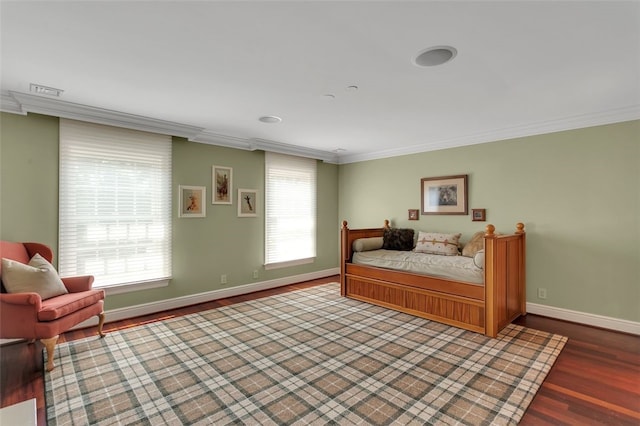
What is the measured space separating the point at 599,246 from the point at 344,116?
3201mm

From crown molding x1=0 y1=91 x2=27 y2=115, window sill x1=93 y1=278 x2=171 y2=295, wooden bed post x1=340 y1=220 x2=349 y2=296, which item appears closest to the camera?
crown molding x1=0 y1=91 x2=27 y2=115

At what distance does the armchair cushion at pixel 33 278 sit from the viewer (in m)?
2.59

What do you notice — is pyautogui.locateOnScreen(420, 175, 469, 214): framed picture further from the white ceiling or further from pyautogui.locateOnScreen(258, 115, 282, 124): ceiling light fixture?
pyautogui.locateOnScreen(258, 115, 282, 124): ceiling light fixture

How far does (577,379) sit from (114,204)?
189 inches

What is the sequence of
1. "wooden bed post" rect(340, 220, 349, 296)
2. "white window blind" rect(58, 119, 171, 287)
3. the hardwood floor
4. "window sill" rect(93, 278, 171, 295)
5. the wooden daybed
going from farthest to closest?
"wooden bed post" rect(340, 220, 349, 296), "window sill" rect(93, 278, 171, 295), "white window blind" rect(58, 119, 171, 287), the wooden daybed, the hardwood floor

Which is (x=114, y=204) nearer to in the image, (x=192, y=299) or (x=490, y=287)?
(x=192, y=299)

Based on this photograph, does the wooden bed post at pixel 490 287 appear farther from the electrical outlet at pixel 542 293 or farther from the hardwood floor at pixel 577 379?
the electrical outlet at pixel 542 293

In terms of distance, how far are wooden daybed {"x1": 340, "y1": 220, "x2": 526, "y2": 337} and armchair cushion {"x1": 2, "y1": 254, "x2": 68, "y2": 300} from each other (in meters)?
3.47

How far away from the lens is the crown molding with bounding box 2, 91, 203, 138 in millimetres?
2963

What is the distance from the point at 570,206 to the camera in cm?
357

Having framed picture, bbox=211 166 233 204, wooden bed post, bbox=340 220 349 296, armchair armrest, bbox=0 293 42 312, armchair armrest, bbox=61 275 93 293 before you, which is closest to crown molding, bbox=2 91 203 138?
framed picture, bbox=211 166 233 204

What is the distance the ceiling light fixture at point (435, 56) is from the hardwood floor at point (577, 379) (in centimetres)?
243

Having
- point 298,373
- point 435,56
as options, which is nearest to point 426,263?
point 298,373

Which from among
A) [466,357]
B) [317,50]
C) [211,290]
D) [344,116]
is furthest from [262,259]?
[317,50]
